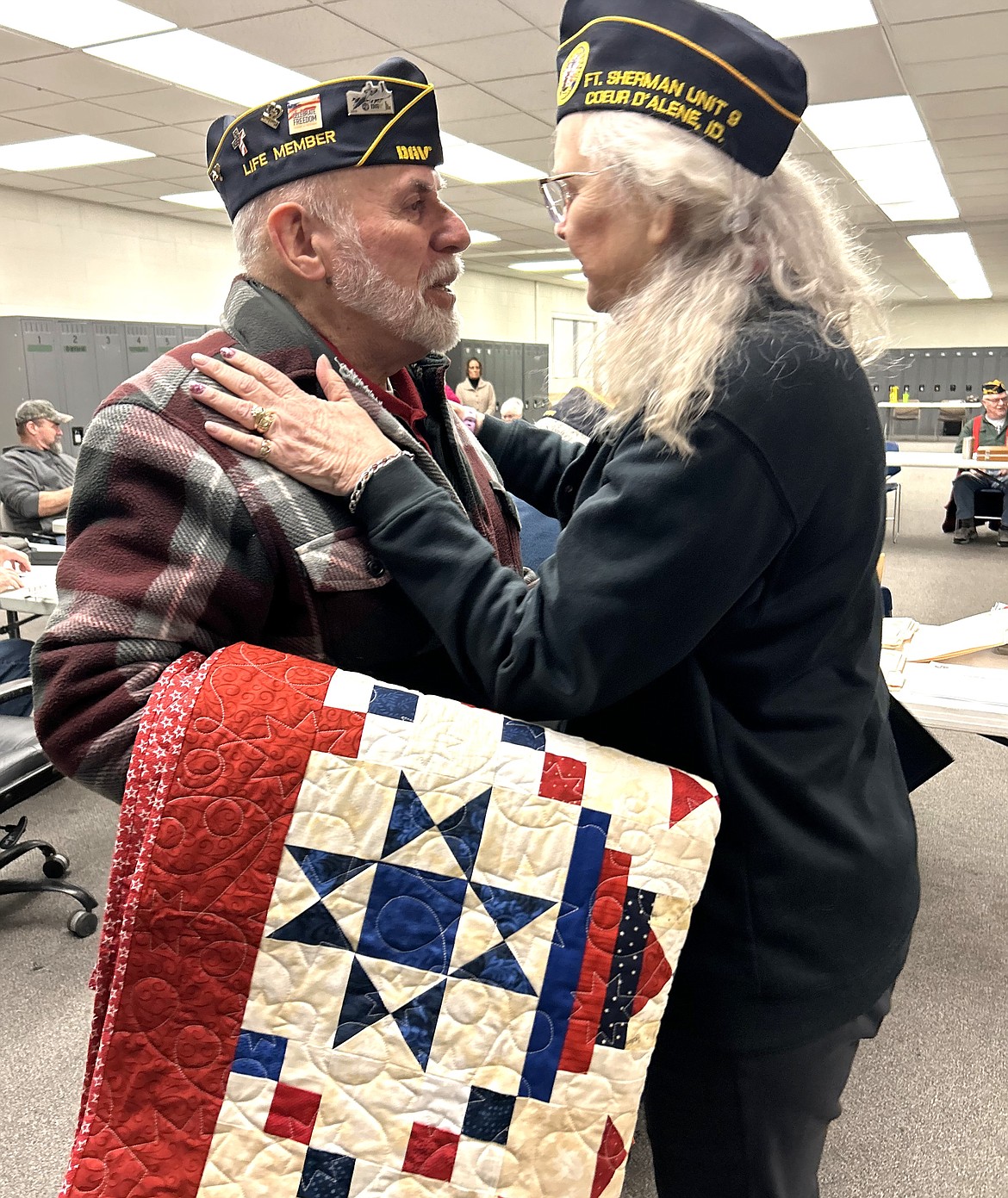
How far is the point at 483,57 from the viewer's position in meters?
4.94

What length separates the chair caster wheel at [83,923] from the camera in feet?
8.76

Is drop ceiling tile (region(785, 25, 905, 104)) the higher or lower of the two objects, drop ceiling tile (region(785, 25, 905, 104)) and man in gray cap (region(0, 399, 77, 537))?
the higher

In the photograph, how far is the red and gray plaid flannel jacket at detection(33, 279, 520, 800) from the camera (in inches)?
37.0

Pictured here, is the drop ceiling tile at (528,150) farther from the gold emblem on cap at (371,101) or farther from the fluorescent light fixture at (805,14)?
the gold emblem on cap at (371,101)

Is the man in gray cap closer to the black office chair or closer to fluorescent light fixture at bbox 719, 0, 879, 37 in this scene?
the black office chair

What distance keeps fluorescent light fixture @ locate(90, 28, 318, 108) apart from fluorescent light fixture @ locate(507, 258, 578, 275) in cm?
834

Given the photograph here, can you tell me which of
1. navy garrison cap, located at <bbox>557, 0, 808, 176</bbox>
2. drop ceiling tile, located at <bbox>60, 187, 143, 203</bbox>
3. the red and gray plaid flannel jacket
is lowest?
the red and gray plaid flannel jacket

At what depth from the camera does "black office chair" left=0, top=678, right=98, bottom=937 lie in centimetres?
251

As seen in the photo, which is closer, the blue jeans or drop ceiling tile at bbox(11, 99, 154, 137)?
drop ceiling tile at bbox(11, 99, 154, 137)

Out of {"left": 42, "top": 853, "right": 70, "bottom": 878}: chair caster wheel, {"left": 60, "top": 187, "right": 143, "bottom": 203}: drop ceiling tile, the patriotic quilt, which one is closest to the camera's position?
the patriotic quilt

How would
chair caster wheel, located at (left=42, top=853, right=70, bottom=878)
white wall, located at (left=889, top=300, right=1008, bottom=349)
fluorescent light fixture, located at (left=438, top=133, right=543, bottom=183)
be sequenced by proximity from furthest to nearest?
white wall, located at (left=889, top=300, right=1008, bottom=349) < fluorescent light fixture, located at (left=438, top=133, right=543, bottom=183) < chair caster wheel, located at (left=42, top=853, right=70, bottom=878)

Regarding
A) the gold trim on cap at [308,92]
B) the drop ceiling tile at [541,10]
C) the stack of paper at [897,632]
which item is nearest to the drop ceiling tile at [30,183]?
the drop ceiling tile at [541,10]

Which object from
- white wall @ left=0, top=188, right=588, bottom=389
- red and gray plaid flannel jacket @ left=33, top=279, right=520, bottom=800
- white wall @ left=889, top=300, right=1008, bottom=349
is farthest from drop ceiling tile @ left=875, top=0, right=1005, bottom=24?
white wall @ left=889, top=300, right=1008, bottom=349

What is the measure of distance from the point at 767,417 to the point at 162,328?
31.1 feet
